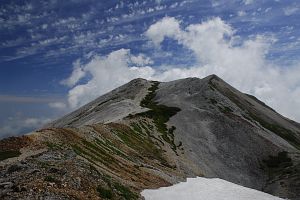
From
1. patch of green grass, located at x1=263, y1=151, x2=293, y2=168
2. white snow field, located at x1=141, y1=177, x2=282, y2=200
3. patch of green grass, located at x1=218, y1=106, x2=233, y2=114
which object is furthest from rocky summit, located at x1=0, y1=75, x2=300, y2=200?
white snow field, located at x1=141, y1=177, x2=282, y2=200

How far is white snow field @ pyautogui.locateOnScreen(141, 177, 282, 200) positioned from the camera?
49781 millimetres

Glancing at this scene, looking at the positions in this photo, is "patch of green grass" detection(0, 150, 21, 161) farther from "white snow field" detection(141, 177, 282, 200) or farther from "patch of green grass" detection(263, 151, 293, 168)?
"patch of green grass" detection(263, 151, 293, 168)

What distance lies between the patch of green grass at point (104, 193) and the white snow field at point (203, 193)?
9.47 meters

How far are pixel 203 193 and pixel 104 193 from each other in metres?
23.1

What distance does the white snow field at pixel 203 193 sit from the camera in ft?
163

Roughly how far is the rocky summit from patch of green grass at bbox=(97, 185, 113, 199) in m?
0.10

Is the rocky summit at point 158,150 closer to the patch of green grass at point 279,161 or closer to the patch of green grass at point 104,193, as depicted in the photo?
the patch of green grass at point 104,193

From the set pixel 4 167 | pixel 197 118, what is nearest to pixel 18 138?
pixel 4 167

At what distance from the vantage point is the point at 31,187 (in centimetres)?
3034

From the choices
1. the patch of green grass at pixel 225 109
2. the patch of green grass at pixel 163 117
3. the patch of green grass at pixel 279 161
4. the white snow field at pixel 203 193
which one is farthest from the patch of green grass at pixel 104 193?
the patch of green grass at pixel 225 109

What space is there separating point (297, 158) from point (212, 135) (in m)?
27.8

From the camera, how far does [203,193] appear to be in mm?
55562

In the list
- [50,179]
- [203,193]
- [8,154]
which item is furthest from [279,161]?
[50,179]

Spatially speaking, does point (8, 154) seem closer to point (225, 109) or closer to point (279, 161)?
point (279, 161)
